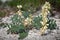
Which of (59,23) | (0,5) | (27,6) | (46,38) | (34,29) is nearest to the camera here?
(0,5)

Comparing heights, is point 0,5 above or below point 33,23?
below

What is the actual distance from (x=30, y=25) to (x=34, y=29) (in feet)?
0.42

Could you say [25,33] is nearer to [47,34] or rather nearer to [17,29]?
[17,29]

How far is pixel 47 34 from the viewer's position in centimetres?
364

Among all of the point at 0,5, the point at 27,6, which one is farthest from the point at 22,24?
the point at 0,5

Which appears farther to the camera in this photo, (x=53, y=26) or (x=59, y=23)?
(x=59, y=23)

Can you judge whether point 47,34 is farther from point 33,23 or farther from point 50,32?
point 33,23

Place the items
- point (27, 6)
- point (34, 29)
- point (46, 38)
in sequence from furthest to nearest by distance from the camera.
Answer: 1. point (27, 6)
2. point (34, 29)
3. point (46, 38)

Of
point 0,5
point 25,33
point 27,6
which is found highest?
point 27,6

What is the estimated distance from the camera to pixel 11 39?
137 inches

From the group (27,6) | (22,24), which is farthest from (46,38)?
(27,6)

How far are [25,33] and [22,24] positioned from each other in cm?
30

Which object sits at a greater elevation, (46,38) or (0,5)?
(46,38)

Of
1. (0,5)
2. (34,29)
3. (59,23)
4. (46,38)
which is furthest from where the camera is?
(59,23)
